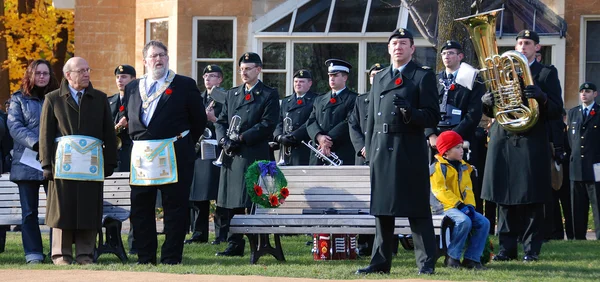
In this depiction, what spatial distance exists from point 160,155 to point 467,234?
120 inches

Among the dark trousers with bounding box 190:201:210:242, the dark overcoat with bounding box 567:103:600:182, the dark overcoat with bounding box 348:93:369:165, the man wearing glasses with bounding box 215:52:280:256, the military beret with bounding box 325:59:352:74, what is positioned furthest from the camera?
the dark overcoat with bounding box 567:103:600:182

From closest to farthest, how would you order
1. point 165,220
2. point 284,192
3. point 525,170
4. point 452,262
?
1. point 452,262
2. point 165,220
3. point 525,170
4. point 284,192

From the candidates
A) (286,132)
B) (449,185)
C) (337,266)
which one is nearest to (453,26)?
(286,132)

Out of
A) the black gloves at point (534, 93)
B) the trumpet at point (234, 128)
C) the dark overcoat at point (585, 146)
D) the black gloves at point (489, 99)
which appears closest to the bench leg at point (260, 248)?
the trumpet at point (234, 128)

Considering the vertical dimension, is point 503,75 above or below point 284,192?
above

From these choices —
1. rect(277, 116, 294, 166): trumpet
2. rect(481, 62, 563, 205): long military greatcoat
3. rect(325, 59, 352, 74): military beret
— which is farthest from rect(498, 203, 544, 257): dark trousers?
rect(277, 116, 294, 166): trumpet

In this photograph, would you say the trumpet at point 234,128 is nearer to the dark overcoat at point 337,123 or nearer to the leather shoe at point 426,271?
the dark overcoat at point 337,123

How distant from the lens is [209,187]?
14.1 meters

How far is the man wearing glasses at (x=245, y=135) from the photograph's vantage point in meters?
12.2

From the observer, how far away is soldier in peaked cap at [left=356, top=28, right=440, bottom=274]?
32.0ft

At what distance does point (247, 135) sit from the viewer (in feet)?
39.8

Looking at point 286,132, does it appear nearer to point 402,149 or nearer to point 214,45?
point 402,149

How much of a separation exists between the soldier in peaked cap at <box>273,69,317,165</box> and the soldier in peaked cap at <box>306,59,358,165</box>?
0.48 meters

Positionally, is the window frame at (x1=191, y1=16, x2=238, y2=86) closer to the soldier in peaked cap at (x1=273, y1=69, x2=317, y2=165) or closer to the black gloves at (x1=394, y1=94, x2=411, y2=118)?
the soldier in peaked cap at (x1=273, y1=69, x2=317, y2=165)
